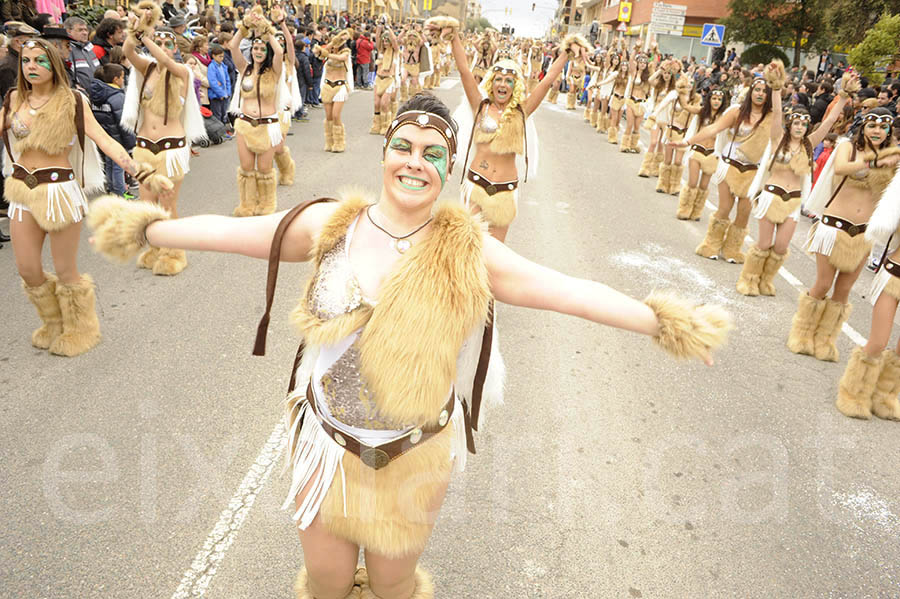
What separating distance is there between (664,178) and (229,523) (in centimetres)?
1023

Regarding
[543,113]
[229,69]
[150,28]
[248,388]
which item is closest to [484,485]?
[248,388]

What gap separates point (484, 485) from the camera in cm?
342

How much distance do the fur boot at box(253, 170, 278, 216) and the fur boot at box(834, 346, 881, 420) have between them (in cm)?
636

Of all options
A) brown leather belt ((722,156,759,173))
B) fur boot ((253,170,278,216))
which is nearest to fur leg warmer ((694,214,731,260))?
brown leather belt ((722,156,759,173))

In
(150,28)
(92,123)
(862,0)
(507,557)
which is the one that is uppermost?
(862,0)

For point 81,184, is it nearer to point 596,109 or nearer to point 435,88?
point 596,109

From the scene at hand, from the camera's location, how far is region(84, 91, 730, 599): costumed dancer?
182cm

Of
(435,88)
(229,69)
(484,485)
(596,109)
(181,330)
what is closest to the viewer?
(484,485)

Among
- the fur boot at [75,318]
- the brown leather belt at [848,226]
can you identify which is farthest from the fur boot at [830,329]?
the fur boot at [75,318]

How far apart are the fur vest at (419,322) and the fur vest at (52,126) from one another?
3.17 metres

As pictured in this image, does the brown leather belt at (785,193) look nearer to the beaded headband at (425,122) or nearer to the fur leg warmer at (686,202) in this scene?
the fur leg warmer at (686,202)

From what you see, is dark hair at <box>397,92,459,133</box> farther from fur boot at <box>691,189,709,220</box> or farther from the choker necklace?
fur boot at <box>691,189,709,220</box>

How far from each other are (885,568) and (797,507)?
0.49 meters

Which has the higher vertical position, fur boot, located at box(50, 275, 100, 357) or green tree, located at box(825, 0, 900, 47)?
green tree, located at box(825, 0, 900, 47)
